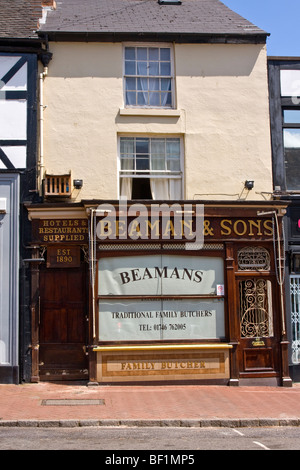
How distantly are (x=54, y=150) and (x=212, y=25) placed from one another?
515 cm

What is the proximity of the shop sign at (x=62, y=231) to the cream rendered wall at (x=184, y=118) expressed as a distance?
2.38 feet

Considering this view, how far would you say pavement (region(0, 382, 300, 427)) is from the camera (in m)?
9.31

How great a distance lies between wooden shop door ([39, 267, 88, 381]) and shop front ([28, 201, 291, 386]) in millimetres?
23

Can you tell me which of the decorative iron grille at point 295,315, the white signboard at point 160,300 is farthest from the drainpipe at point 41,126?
the decorative iron grille at point 295,315

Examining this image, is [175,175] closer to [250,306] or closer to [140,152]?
[140,152]

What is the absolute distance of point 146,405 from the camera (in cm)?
1059

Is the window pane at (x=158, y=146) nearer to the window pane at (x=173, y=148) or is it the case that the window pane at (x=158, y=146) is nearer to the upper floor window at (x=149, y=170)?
the upper floor window at (x=149, y=170)

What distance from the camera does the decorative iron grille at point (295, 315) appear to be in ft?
44.7

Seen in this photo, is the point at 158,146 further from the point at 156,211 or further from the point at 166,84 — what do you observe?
the point at 156,211

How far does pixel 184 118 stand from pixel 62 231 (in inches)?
159

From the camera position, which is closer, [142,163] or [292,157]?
[142,163]

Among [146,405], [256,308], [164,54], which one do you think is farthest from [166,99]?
[146,405]

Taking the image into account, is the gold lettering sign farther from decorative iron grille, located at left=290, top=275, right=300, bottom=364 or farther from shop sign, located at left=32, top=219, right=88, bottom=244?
decorative iron grille, located at left=290, top=275, right=300, bottom=364

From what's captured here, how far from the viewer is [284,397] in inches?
463
